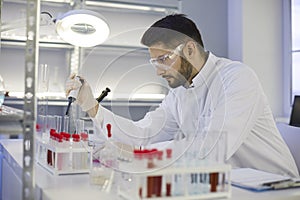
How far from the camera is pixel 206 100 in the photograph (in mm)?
1511

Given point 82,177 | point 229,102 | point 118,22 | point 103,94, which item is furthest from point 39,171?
point 118,22

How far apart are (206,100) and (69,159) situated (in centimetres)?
67

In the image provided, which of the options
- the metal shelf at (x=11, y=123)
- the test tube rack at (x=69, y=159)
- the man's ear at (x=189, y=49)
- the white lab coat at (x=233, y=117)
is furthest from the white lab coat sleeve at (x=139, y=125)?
the metal shelf at (x=11, y=123)

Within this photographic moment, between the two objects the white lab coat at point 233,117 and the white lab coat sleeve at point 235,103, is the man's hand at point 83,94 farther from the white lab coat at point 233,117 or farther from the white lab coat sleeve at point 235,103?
the white lab coat sleeve at point 235,103

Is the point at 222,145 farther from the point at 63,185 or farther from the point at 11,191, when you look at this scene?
the point at 11,191

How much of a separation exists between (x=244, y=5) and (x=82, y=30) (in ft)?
7.65

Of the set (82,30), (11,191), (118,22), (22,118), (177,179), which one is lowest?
(11,191)

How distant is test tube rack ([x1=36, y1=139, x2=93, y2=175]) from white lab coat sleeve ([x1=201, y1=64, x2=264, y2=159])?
0.37 m

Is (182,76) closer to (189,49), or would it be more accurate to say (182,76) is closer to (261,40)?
(189,49)

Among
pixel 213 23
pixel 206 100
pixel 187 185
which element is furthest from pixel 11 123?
pixel 213 23

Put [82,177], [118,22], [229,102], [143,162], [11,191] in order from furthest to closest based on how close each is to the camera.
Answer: [118,22] → [229,102] → [11,191] → [82,177] → [143,162]

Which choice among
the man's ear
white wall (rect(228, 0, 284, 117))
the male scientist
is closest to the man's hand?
the male scientist

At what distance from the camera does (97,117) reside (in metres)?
1.42

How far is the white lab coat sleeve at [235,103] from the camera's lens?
126cm
